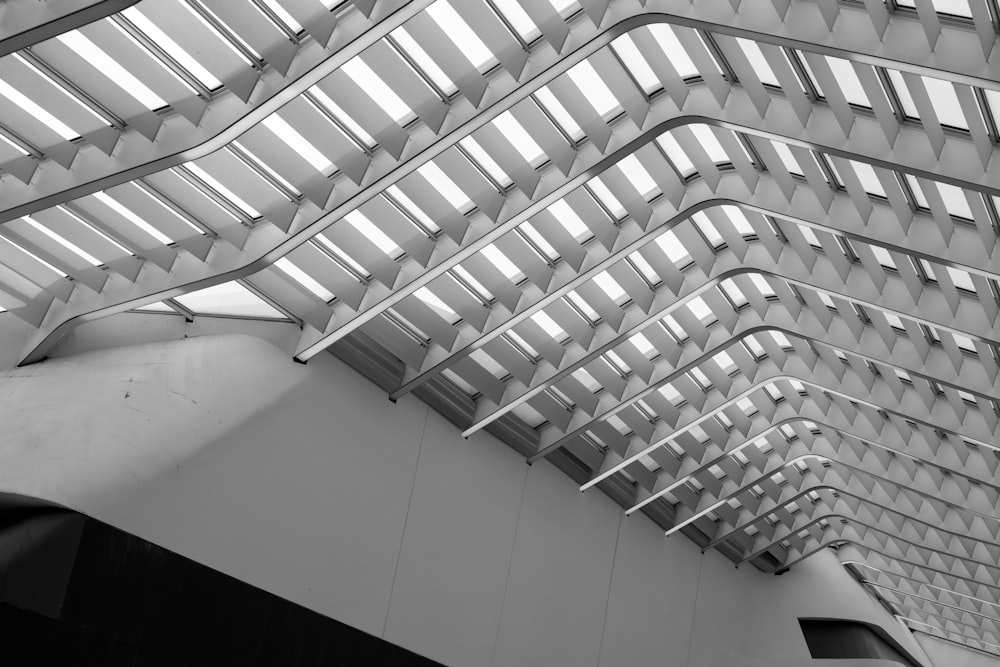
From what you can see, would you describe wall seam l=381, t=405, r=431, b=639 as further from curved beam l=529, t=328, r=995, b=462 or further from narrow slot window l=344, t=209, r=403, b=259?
narrow slot window l=344, t=209, r=403, b=259

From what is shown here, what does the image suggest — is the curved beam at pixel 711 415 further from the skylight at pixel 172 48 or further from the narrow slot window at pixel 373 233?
the skylight at pixel 172 48

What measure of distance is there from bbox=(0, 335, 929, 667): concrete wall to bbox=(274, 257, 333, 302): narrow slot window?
1.48 m

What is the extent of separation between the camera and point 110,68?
1416 centimetres

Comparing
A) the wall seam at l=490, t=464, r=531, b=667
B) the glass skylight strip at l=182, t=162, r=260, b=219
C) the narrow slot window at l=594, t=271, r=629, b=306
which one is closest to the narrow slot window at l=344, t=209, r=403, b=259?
the glass skylight strip at l=182, t=162, r=260, b=219

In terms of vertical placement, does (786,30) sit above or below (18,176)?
above

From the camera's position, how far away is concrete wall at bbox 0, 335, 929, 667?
17094 mm

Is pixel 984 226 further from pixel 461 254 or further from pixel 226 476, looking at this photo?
pixel 226 476

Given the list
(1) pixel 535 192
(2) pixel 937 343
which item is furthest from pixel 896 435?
(1) pixel 535 192

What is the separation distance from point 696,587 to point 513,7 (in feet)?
83.6

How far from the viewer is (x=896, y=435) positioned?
1009 inches

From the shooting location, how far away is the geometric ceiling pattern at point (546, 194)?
13.6m

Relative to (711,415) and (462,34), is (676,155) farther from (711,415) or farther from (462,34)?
(711,415)

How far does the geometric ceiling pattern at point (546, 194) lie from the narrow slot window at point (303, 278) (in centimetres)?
7

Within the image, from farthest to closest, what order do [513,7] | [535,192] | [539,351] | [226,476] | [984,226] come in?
[539,351], [226,476], [535,192], [984,226], [513,7]
